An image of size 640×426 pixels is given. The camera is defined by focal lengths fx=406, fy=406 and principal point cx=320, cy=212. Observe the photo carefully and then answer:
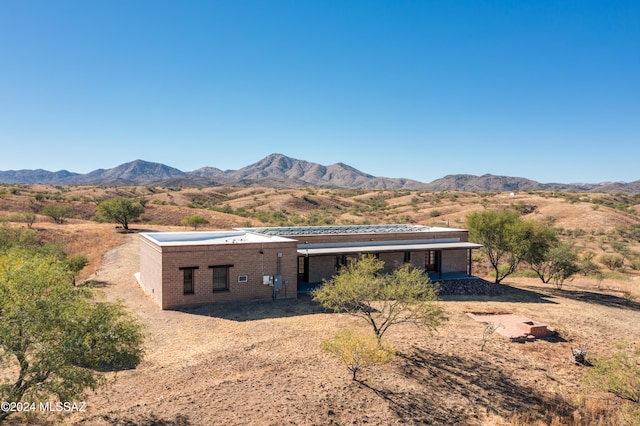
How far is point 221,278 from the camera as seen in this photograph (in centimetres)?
2223

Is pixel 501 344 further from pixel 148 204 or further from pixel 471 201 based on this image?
pixel 471 201

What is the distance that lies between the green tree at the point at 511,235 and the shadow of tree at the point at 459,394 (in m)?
15.6

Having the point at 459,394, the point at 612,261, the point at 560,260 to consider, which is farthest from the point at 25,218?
the point at 612,261

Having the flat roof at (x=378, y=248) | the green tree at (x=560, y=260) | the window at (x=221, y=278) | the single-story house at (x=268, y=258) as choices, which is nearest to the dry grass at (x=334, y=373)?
the single-story house at (x=268, y=258)

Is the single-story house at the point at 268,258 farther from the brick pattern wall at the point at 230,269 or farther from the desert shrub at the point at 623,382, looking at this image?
the desert shrub at the point at 623,382

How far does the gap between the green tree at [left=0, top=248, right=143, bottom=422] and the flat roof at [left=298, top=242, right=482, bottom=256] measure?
15.4 metres

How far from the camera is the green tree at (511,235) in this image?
95.2ft

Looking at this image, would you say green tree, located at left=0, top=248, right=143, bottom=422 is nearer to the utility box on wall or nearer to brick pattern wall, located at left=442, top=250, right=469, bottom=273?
the utility box on wall

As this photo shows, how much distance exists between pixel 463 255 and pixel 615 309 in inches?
379

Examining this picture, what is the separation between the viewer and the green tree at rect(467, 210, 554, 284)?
29.0m

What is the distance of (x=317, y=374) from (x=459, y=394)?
480 centimetres

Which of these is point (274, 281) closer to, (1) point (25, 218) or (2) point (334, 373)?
(2) point (334, 373)

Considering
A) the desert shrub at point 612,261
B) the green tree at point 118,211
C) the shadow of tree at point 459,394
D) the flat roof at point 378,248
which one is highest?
the green tree at point 118,211

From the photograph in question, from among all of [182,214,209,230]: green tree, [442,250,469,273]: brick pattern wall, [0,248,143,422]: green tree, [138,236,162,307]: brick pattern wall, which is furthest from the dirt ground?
[182,214,209,230]: green tree
